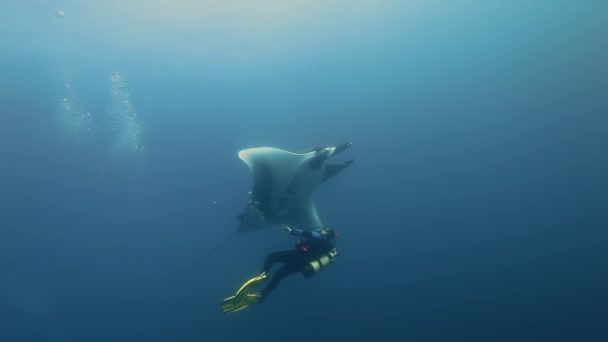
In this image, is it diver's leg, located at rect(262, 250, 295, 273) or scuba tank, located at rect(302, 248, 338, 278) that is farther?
diver's leg, located at rect(262, 250, 295, 273)

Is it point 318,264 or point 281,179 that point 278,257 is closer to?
point 318,264

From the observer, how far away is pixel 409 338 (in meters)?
23.7

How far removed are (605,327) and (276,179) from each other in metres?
32.9

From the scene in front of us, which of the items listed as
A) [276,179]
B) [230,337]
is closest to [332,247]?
[276,179]

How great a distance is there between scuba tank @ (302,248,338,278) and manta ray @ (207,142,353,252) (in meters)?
2.00

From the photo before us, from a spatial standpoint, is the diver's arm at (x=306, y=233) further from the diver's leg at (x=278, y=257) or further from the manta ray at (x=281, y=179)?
the manta ray at (x=281, y=179)

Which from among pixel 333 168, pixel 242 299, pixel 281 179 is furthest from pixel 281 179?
pixel 242 299

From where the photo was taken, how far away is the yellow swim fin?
5.64m

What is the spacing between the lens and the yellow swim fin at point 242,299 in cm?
564

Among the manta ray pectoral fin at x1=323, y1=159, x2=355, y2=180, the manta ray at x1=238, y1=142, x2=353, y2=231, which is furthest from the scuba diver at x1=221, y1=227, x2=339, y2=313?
the manta ray pectoral fin at x1=323, y1=159, x2=355, y2=180

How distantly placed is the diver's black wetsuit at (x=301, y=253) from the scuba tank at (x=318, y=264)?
62 millimetres

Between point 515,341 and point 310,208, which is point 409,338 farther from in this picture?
point 310,208

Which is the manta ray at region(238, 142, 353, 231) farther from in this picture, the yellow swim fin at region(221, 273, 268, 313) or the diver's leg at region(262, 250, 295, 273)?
the yellow swim fin at region(221, 273, 268, 313)

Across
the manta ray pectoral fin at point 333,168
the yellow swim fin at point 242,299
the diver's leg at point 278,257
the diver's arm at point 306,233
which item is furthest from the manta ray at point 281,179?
the yellow swim fin at point 242,299
